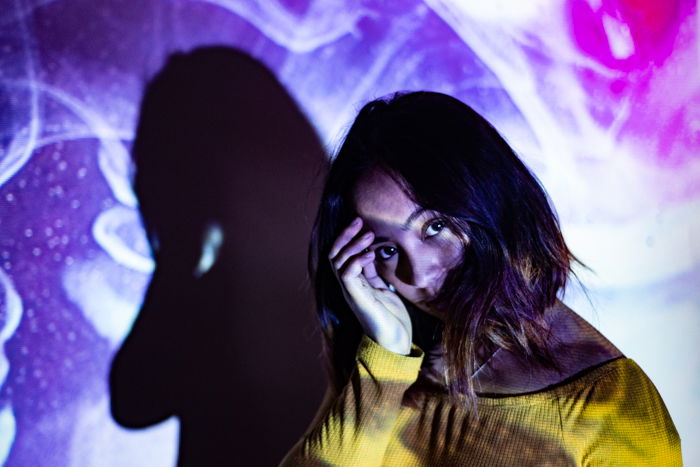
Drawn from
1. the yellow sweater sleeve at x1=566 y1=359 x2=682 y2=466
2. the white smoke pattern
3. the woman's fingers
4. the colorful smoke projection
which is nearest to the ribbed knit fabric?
the yellow sweater sleeve at x1=566 y1=359 x2=682 y2=466

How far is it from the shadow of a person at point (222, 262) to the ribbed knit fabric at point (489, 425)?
15 centimetres

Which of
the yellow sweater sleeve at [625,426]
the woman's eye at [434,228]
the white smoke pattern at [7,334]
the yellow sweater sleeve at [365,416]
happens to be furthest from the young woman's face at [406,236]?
the white smoke pattern at [7,334]

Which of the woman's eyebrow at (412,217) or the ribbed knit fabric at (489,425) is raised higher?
the woman's eyebrow at (412,217)

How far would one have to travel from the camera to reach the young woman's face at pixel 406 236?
2.89 ft

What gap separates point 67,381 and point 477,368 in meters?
0.65

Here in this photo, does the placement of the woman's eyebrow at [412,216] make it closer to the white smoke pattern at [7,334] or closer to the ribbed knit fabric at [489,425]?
the ribbed knit fabric at [489,425]

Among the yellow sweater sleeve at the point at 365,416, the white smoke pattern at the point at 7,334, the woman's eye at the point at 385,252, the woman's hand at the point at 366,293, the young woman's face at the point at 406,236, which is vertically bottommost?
the white smoke pattern at the point at 7,334

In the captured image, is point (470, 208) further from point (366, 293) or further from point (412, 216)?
point (366, 293)

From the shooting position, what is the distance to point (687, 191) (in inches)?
54.4

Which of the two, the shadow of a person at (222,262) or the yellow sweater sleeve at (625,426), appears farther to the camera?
the shadow of a person at (222,262)

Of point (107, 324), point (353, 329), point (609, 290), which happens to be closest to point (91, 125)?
point (107, 324)

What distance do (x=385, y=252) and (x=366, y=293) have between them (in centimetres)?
8

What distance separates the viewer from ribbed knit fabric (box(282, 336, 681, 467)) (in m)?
0.86

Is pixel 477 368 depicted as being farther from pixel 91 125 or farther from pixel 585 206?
pixel 91 125
